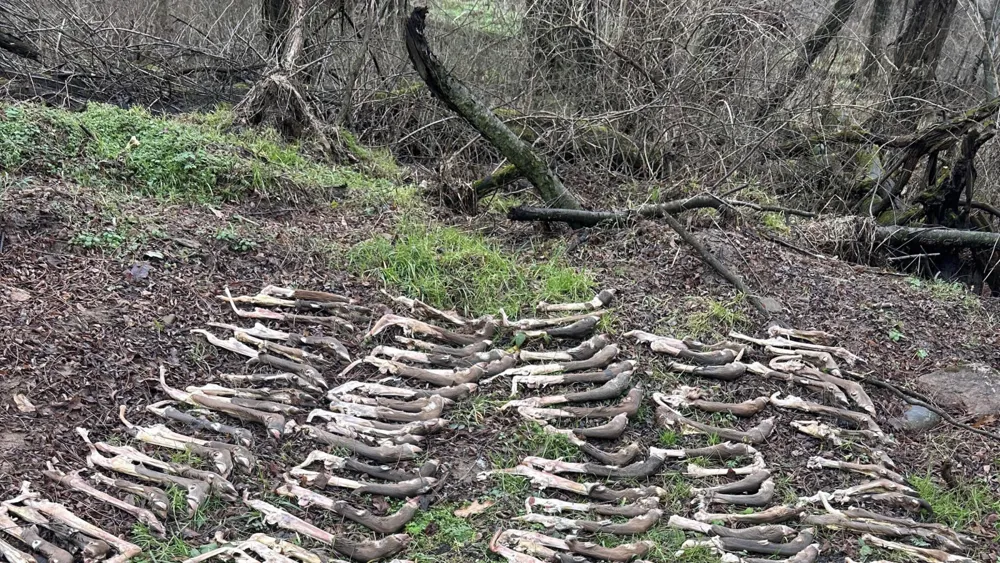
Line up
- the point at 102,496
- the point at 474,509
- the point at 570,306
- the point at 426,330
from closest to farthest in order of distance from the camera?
the point at 102,496, the point at 474,509, the point at 426,330, the point at 570,306

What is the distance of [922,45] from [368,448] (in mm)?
9257

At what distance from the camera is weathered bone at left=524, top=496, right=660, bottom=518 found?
3391 millimetres

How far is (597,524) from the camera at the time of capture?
327 centimetres

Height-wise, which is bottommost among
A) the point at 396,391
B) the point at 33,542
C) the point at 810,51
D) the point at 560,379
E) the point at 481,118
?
the point at 33,542

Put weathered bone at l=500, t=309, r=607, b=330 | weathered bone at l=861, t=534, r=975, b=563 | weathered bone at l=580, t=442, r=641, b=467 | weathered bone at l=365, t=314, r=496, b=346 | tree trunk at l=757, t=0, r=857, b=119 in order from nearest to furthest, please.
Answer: weathered bone at l=861, t=534, r=975, b=563, weathered bone at l=580, t=442, r=641, b=467, weathered bone at l=365, t=314, r=496, b=346, weathered bone at l=500, t=309, r=607, b=330, tree trunk at l=757, t=0, r=857, b=119

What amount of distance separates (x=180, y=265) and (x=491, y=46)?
5.19 m

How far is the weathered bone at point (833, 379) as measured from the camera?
422 cm

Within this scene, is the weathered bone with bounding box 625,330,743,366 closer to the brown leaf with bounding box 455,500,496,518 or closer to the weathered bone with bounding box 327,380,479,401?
the weathered bone with bounding box 327,380,479,401

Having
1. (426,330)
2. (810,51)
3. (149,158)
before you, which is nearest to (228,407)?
(426,330)

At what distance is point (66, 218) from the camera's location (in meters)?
4.90

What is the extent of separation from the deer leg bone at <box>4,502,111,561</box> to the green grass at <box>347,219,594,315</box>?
2.57 metres

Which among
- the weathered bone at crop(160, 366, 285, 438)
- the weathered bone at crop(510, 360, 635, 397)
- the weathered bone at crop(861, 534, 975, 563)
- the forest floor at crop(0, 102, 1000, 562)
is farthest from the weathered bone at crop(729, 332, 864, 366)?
the weathered bone at crop(160, 366, 285, 438)

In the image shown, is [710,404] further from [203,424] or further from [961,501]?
[203,424]

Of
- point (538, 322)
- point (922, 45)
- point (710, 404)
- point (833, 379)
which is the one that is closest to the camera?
point (710, 404)
